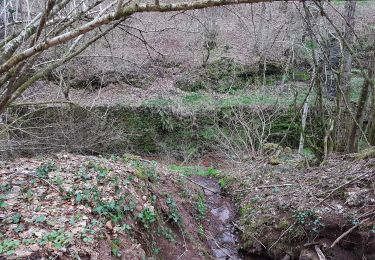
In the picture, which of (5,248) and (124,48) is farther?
(124,48)

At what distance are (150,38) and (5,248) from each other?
17092 mm

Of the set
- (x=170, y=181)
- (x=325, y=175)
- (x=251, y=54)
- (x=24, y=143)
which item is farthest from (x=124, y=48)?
(x=325, y=175)

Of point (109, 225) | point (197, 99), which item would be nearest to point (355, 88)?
point (197, 99)

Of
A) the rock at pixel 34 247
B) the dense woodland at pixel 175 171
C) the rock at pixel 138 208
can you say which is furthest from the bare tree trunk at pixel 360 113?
the rock at pixel 34 247

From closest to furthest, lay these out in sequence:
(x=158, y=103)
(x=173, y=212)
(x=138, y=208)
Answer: (x=138, y=208)
(x=173, y=212)
(x=158, y=103)

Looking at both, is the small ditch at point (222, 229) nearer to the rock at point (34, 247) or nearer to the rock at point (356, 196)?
the rock at point (356, 196)

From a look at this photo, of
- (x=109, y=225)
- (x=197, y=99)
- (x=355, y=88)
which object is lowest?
(x=197, y=99)

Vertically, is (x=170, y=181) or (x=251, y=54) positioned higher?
(x=251, y=54)

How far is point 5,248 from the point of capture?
132 inches

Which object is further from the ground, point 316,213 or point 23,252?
point 23,252

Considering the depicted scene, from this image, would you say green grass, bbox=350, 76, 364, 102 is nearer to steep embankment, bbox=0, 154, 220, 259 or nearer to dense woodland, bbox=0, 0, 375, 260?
dense woodland, bbox=0, 0, 375, 260

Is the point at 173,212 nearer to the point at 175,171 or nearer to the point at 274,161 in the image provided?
the point at 175,171

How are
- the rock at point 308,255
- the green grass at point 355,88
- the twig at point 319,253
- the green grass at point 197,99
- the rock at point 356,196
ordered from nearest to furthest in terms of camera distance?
1. the twig at point 319,253
2. the rock at point 308,255
3. the rock at point 356,196
4. the green grass at point 355,88
5. the green grass at point 197,99

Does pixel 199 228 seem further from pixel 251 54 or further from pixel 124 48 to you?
pixel 124 48
